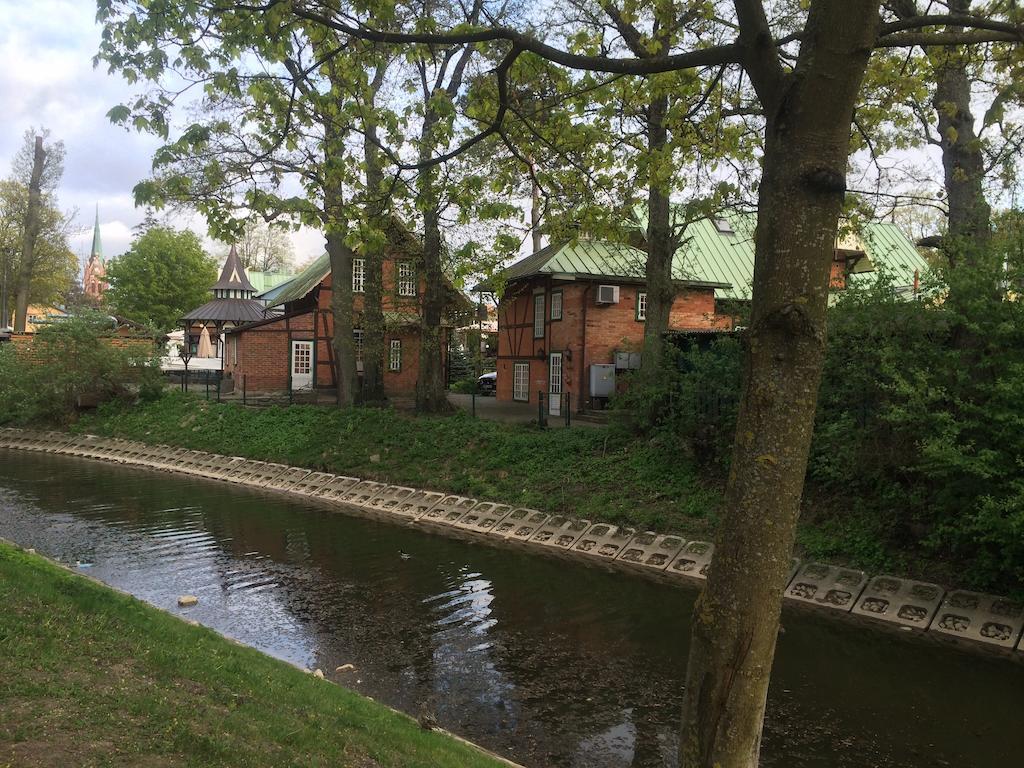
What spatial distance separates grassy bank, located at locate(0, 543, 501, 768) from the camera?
3805 millimetres

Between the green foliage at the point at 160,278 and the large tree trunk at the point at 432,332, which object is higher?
the green foliage at the point at 160,278

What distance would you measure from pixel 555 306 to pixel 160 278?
4224 cm

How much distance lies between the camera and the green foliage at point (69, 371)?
91.6 ft

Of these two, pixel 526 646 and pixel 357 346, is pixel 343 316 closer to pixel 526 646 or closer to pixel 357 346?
pixel 357 346

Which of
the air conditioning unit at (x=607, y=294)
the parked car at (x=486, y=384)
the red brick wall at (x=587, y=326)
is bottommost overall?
the parked car at (x=486, y=384)

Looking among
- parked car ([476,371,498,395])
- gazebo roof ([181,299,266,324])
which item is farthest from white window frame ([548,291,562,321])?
gazebo roof ([181,299,266,324])

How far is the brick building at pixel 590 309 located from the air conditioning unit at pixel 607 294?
0.03 metres

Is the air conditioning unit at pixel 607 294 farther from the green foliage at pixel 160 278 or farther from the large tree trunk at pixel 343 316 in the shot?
the green foliage at pixel 160 278

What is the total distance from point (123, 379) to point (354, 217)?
25.6 m

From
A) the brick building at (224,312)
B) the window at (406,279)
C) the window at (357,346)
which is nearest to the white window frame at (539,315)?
the window at (406,279)

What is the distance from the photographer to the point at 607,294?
25719 millimetres

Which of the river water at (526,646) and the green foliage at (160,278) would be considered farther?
the green foliage at (160,278)

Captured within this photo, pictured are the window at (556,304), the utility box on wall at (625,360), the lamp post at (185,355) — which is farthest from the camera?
the lamp post at (185,355)

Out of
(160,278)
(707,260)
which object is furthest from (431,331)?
(160,278)
